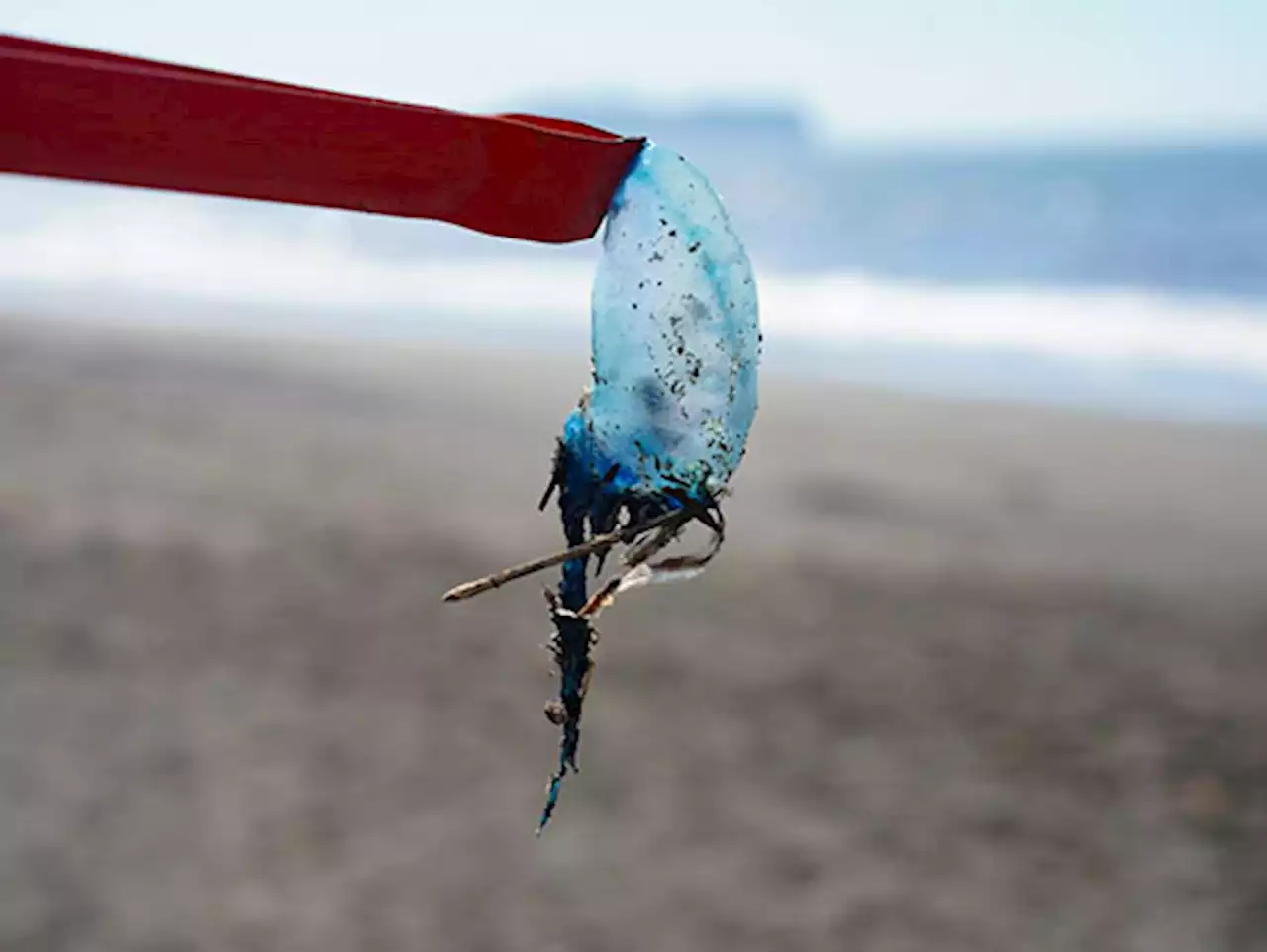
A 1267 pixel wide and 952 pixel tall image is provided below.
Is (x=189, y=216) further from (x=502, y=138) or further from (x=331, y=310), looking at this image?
(x=502, y=138)

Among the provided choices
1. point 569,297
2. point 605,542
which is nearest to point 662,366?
point 605,542

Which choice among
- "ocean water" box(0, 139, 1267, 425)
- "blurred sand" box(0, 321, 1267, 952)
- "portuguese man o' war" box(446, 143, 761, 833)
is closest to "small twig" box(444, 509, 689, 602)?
"portuguese man o' war" box(446, 143, 761, 833)

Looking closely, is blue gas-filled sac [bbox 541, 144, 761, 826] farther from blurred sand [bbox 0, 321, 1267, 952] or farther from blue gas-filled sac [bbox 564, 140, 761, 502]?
blurred sand [bbox 0, 321, 1267, 952]

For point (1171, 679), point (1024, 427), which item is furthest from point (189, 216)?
point (1171, 679)

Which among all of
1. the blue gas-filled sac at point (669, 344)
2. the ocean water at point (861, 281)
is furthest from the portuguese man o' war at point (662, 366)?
the ocean water at point (861, 281)

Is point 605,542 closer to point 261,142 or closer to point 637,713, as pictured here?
point 261,142

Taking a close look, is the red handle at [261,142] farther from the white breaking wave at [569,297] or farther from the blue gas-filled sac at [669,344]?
the white breaking wave at [569,297]
